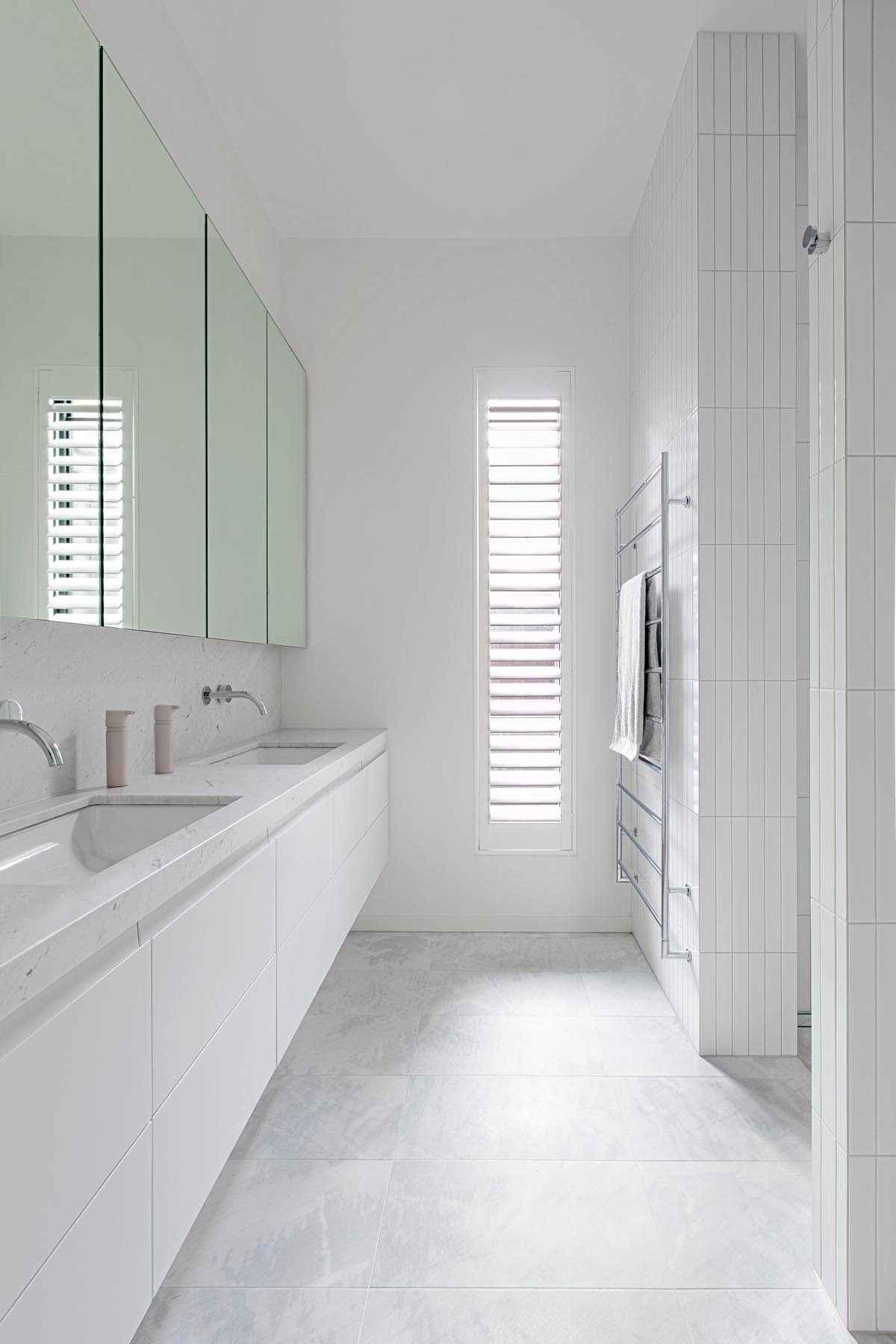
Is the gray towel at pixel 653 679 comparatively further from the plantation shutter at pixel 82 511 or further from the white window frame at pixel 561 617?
the plantation shutter at pixel 82 511

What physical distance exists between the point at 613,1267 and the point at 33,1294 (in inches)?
43.1

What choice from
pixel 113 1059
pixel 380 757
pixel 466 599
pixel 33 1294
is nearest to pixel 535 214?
pixel 466 599

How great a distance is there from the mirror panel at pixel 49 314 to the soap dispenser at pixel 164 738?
0.54 m

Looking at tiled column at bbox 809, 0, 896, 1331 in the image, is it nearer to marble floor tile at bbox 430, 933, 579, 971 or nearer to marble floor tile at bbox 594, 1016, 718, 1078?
marble floor tile at bbox 594, 1016, 718, 1078

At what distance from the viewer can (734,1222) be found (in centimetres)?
163

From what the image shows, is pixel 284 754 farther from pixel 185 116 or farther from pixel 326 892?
pixel 185 116

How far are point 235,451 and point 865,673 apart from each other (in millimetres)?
1721

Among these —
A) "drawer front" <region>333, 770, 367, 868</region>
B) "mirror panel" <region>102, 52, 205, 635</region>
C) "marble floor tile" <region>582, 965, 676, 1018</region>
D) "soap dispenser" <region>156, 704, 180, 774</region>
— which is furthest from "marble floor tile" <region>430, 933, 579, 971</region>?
"mirror panel" <region>102, 52, 205, 635</region>

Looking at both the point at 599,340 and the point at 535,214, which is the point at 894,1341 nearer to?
the point at 599,340

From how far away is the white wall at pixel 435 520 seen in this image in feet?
11.1

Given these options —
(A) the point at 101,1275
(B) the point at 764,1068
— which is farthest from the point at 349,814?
(A) the point at 101,1275

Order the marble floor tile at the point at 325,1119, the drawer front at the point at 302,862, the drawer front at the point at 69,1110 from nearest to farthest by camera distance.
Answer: the drawer front at the point at 69,1110
the drawer front at the point at 302,862
the marble floor tile at the point at 325,1119

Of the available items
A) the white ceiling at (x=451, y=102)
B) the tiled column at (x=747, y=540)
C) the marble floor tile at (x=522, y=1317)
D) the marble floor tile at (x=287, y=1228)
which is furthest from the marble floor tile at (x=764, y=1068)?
the white ceiling at (x=451, y=102)

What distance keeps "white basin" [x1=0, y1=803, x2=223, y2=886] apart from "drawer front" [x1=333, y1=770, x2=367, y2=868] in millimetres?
699
